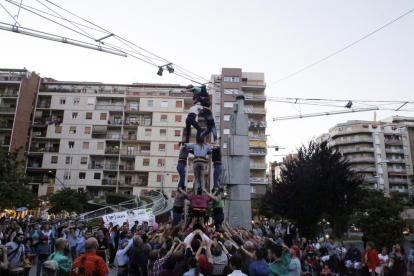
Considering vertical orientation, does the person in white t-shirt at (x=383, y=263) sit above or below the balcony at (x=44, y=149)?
below

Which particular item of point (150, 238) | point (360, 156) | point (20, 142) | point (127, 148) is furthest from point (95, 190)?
point (360, 156)

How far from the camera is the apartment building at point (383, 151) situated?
227 feet

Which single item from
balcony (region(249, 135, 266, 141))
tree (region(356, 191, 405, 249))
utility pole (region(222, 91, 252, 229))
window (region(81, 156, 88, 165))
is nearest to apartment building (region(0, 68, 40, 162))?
window (region(81, 156, 88, 165))

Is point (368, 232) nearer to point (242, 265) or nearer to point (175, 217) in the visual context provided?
point (175, 217)

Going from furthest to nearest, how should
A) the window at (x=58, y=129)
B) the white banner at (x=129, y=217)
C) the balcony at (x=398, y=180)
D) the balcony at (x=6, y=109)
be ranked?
1. the balcony at (x=398, y=180)
2. the window at (x=58, y=129)
3. the balcony at (x=6, y=109)
4. the white banner at (x=129, y=217)

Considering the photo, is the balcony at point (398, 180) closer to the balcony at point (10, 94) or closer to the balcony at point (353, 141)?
the balcony at point (353, 141)

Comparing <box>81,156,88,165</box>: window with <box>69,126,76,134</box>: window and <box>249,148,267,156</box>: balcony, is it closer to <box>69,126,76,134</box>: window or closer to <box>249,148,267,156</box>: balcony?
<box>69,126,76,134</box>: window

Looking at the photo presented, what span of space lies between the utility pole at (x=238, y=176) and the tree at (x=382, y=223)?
5.64 m

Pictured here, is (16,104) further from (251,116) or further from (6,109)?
(251,116)

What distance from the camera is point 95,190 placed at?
50.7 m

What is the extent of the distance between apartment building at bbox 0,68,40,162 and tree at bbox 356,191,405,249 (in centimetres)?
4939

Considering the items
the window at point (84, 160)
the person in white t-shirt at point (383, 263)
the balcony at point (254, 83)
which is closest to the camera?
the person in white t-shirt at point (383, 263)

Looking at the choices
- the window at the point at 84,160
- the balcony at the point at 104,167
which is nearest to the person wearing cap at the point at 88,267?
the balcony at the point at 104,167

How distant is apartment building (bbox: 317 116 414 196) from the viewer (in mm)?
69062
